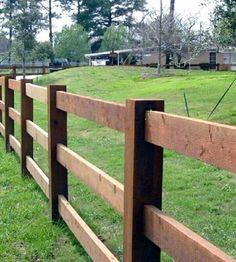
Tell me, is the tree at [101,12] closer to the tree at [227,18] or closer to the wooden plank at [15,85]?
the tree at [227,18]

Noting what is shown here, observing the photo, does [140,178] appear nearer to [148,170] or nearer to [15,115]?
[148,170]

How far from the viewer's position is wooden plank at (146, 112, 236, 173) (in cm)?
189

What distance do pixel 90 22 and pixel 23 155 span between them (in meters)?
55.1

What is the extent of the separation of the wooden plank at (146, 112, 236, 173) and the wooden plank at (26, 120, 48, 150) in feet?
8.70

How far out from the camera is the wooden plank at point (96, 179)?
291 cm

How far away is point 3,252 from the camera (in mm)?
3875

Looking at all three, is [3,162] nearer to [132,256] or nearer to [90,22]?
[132,256]

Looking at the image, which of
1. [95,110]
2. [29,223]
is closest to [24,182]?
[29,223]

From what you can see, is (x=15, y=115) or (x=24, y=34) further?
(x=24, y=34)

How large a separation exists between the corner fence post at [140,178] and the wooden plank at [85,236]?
0.48 meters

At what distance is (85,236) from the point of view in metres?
3.56

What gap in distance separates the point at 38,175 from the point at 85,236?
1.95 meters

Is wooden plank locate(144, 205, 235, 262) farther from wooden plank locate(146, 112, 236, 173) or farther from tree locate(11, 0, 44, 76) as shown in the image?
tree locate(11, 0, 44, 76)

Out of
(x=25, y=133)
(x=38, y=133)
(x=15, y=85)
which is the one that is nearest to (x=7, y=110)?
(x=15, y=85)
